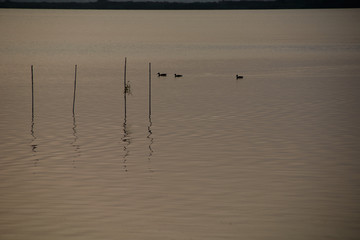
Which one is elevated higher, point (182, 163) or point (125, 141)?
point (125, 141)

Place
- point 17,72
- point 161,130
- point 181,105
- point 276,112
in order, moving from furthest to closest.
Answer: point 17,72
point 181,105
point 276,112
point 161,130

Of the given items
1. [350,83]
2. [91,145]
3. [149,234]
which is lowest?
[149,234]

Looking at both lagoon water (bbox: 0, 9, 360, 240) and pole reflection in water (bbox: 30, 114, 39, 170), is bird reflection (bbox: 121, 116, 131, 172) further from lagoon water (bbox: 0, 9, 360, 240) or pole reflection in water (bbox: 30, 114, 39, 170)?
pole reflection in water (bbox: 30, 114, 39, 170)

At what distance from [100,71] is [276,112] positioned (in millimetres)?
42565

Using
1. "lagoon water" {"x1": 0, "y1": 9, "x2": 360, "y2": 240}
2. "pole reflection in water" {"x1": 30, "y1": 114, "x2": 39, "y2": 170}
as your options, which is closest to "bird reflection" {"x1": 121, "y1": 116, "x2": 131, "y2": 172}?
"lagoon water" {"x1": 0, "y1": 9, "x2": 360, "y2": 240}

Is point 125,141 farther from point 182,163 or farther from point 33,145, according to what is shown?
point 182,163

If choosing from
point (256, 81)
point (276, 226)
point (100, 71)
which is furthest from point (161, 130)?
point (100, 71)

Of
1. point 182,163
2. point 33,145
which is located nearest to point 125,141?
point 33,145

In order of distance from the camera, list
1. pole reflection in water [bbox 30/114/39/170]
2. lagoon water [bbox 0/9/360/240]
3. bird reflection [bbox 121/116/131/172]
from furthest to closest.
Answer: pole reflection in water [bbox 30/114/39/170] → bird reflection [bbox 121/116/131/172] → lagoon water [bbox 0/9/360/240]

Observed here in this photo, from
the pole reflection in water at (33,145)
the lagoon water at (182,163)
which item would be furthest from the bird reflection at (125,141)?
the pole reflection in water at (33,145)

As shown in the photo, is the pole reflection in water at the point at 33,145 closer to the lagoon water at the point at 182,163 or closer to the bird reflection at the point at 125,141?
the lagoon water at the point at 182,163

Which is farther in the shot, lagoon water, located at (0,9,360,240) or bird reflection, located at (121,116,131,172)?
bird reflection, located at (121,116,131,172)

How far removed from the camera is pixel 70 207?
23.2 metres

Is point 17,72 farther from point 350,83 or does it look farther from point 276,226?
point 276,226
